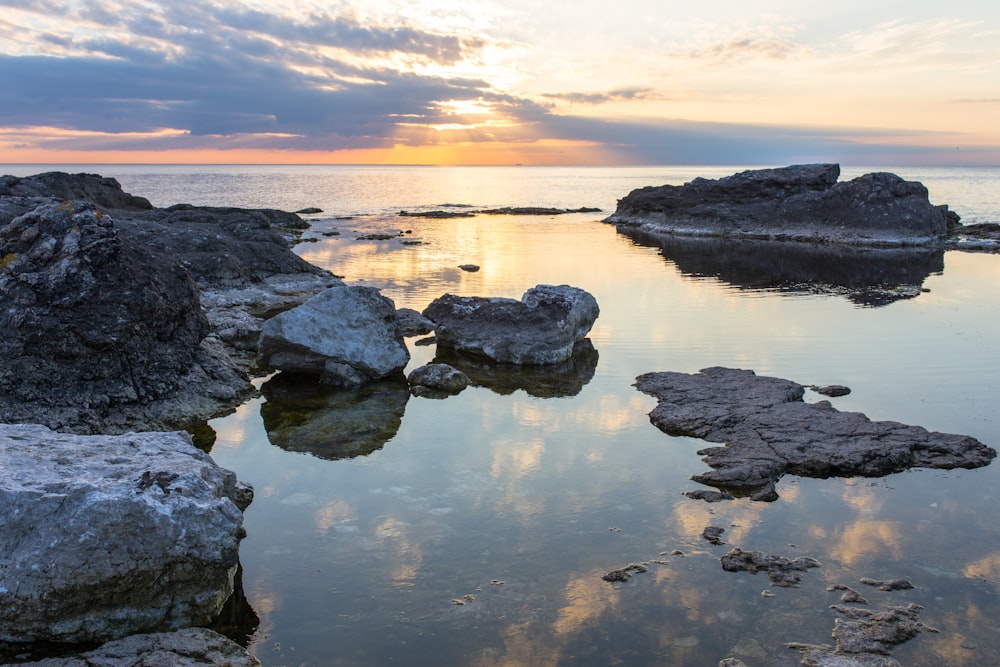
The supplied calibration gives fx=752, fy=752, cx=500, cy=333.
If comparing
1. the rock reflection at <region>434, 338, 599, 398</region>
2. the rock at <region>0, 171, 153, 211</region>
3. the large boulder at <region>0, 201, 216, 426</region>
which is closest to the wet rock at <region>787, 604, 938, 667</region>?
the rock reflection at <region>434, 338, 599, 398</region>

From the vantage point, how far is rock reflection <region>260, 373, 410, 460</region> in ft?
37.1

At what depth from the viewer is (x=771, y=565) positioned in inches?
302

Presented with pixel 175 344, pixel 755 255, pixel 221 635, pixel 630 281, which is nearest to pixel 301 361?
pixel 175 344

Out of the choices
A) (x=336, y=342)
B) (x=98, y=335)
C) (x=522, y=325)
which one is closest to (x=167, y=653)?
(x=98, y=335)

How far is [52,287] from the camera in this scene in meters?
11.9

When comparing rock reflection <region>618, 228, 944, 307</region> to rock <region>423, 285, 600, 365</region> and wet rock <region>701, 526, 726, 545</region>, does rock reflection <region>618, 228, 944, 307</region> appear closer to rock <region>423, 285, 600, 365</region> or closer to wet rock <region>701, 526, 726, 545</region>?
rock <region>423, 285, 600, 365</region>

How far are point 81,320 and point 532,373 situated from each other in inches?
323

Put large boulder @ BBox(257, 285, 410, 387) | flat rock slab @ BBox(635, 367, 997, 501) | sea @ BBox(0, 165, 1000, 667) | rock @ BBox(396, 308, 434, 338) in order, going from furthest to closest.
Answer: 1. rock @ BBox(396, 308, 434, 338)
2. large boulder @ BBox(257, 285, 410, 387)
3. flat rock slab @ BBox(635, 367, 997, 501)
4. sea @ BBox(0, 165, 1000, 667)

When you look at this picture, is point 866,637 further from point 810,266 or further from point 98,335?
point 810,266

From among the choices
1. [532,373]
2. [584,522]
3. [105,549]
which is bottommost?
[532,373]

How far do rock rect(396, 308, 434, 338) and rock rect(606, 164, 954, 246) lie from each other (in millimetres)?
32878

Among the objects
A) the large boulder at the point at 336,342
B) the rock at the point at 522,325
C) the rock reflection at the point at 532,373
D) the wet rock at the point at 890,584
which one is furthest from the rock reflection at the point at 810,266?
the wet rock at the point at 890,584

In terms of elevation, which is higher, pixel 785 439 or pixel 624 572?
pixel 785 439

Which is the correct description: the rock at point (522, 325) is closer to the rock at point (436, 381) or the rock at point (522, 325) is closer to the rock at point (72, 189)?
the rock at point (436, 381)
